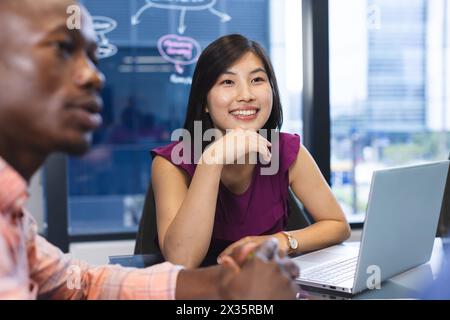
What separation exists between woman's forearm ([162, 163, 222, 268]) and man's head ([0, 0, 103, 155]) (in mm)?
763

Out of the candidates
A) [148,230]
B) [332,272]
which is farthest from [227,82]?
[332,272]

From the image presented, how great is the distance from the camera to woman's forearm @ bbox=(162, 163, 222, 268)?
4.30ft

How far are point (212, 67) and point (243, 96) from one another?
135mm

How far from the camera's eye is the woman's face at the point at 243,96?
1572mm

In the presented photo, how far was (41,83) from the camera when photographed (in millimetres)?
557

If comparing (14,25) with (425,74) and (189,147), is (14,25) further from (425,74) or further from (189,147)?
(425,74)

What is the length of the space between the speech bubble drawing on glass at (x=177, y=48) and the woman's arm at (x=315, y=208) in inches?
50.8

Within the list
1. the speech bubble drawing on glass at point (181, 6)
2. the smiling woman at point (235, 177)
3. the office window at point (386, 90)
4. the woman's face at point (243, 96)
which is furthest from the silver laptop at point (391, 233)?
the speech bubble drawing on glass at point (181, 6)

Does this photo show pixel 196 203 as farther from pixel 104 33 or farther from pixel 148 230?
pixel 104 33

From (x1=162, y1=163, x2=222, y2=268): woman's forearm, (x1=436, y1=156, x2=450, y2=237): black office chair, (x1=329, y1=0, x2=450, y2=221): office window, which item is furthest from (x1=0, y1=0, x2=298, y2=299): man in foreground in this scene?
(x1=329, y1=0, x2=450, y2=221): office window

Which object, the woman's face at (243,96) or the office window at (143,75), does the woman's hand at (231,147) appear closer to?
the woman's face at (243,96)

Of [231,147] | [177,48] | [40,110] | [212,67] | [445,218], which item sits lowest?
[445,218]
